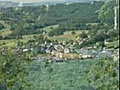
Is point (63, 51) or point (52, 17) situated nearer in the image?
point (63, 51)

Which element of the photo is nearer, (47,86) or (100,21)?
(47,86)

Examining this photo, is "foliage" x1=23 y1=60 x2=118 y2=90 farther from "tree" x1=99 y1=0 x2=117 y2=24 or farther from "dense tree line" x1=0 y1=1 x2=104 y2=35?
"tree" x1=99 y1=0 x2=117 y2=24

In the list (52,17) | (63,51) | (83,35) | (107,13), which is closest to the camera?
(63,51)

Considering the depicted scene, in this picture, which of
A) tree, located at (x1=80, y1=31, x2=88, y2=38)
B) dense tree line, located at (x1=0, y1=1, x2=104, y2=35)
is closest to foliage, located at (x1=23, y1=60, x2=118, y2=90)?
tree, located at (x1=80, y1=31, x2=88, y2=38)

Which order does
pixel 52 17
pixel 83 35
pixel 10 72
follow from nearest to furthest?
1. pixel 10 72
2. pixel 83 35
3. pixel 52 17

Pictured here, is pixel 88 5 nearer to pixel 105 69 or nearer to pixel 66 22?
pixel 66 22

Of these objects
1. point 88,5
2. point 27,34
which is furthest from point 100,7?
point 27,34

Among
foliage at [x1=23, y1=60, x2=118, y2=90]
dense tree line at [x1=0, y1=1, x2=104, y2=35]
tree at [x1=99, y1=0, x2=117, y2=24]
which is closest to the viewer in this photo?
foliage at [x1=23, y1=60, x2=118, y2=90]

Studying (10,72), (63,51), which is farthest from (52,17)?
(10,72)

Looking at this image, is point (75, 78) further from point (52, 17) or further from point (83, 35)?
point (52, 17)

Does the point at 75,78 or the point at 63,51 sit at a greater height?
the point at 75,78

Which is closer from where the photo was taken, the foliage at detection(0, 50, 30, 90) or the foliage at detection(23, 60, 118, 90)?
the foliage at detection(0, 50, 30, 90)
